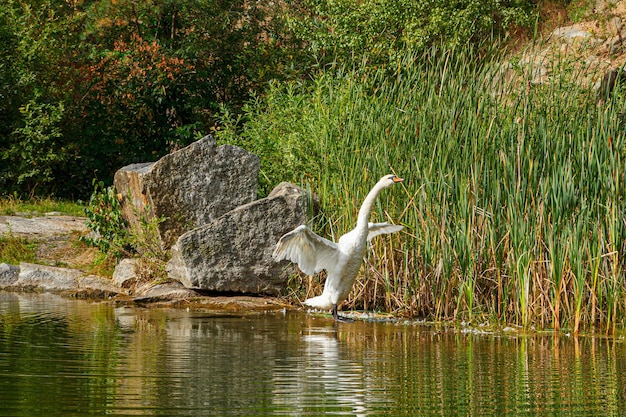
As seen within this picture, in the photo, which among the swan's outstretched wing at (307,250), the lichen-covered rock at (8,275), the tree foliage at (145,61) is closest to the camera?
the swan's outstretched wing at (307,250)

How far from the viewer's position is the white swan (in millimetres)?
10492

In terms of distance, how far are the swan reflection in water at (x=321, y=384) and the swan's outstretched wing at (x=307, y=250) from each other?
1.75m

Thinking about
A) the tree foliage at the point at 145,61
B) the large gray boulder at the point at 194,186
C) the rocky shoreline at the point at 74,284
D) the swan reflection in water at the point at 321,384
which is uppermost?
the tree foliage at the point at 145,61

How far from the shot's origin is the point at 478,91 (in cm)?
1165

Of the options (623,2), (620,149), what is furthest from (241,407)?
(623,2)

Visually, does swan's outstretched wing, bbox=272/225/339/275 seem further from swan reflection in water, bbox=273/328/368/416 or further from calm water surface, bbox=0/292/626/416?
swan reflection in water, bbox=273/328/368/416

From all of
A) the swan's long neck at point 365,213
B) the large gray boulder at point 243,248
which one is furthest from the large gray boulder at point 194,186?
the swan's long neck at point 365,213

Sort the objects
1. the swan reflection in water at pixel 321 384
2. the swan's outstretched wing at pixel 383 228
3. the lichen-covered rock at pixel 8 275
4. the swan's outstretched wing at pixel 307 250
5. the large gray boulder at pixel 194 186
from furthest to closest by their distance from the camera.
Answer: the lichen-covered rock at pixel 8 275 → the large gray boulder at pixel 194 186 → the swan's outstretched wing at pixel 383 228 → the swan's outstretched wing at pixel 307 250 → the swan reflection in water at pixel 321 384

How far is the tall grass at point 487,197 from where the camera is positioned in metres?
9.94

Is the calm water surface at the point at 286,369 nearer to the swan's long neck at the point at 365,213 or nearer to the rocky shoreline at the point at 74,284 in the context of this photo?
the swan's long neck at the point at 365,213

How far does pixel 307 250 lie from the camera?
1066 centimetres

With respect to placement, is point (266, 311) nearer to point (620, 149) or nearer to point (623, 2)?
point (620, 149)

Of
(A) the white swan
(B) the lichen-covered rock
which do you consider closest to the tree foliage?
(B) the lichen-covered rock

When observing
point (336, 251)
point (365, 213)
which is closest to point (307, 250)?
point (336, 251)
